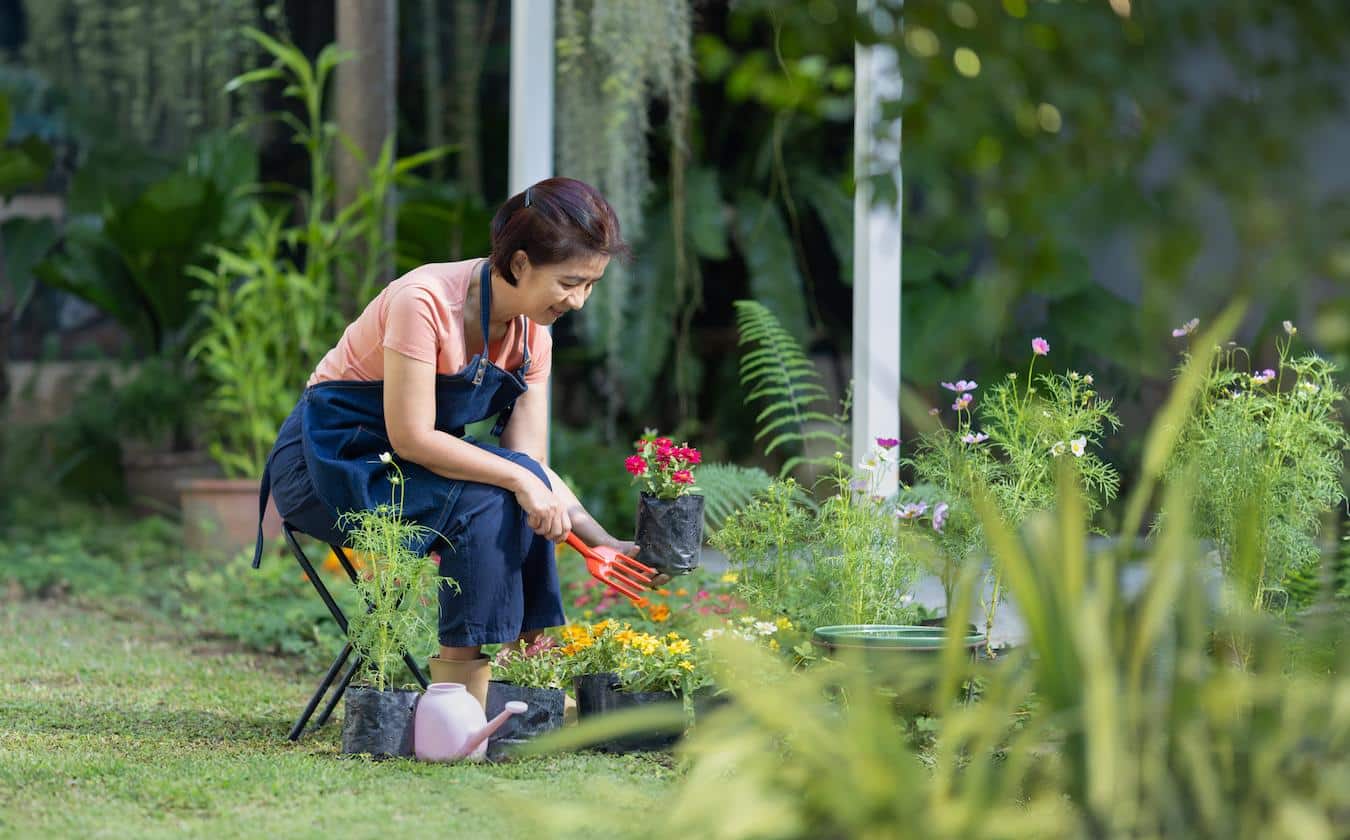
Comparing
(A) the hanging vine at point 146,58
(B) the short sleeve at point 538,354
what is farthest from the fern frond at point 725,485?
(A) the hanging vine at point 146,58

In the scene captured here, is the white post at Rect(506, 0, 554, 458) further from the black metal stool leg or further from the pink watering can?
the pink watering can

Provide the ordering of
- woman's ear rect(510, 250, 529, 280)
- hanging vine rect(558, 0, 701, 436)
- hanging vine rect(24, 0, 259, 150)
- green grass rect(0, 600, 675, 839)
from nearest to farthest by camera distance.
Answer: green grass rect(0, 600, 675, 839), woman's ear rect(510, 250, 529, 280), hanging vine rect(558, 0, 701, 436), hanging vine rect(24, 0, 259, 150)

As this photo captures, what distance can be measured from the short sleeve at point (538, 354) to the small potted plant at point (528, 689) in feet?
1.79

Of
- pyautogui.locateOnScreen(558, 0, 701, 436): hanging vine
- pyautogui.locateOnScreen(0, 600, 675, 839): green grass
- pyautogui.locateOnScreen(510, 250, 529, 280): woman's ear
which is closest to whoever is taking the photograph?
pyautogui.locateOnScreen(0, 600, 675, 839): green grass

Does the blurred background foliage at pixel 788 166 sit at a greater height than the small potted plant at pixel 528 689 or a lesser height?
greater

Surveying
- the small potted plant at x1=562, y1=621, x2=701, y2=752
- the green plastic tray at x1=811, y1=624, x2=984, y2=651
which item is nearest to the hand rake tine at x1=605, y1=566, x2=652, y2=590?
the small potted plant at x1=562, y1=621, x2=701, y2=752

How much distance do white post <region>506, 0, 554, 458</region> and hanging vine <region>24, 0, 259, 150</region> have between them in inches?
112

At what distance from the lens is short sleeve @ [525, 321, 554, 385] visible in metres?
3.07

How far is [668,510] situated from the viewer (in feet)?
9.39

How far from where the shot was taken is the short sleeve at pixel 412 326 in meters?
2.75

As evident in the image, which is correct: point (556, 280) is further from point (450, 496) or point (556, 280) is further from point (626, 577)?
point (626, 577)

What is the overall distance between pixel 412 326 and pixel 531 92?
5.53ft

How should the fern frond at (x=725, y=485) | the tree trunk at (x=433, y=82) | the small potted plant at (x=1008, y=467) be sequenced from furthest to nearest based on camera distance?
1. the tree trunk at (x=433, y=82)
2. the fern frond at (x=725, y=485)
3. the small potted plant at (x=1008, y=467)

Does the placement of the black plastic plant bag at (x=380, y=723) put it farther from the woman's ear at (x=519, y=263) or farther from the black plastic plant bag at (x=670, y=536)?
the woman's ear at (x=519, y=263)
